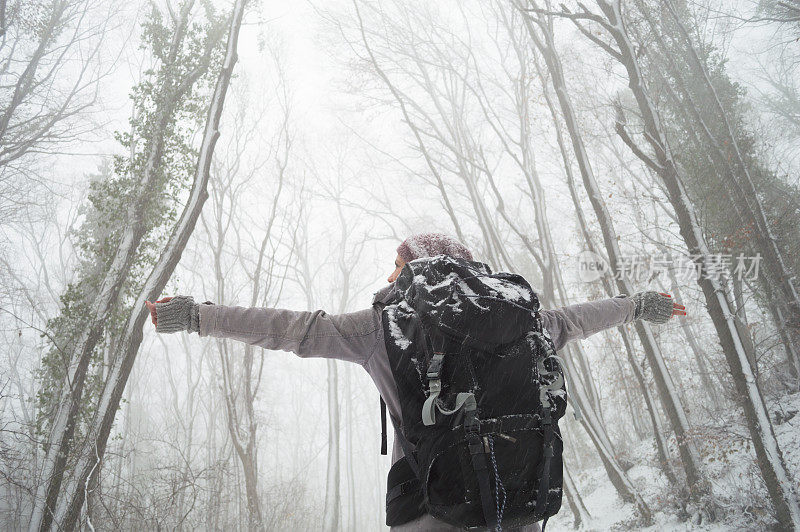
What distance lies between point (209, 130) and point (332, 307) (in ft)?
36.9

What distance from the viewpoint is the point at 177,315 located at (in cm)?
144

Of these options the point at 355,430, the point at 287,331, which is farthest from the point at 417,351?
the point at 355,430

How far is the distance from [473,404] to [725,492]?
5.51 m

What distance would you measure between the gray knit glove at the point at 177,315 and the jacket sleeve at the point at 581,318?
54.3 inches

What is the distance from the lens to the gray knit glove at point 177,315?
4.65 feet

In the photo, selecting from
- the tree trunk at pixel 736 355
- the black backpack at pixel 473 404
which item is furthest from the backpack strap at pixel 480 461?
the tree trunk at pixel 736 355

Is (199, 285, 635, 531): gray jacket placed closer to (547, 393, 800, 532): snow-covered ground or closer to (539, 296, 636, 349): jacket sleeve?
(539, 296, 636, 349): jacket sleeve

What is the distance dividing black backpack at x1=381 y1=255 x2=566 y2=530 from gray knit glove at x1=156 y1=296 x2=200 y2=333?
0.70m

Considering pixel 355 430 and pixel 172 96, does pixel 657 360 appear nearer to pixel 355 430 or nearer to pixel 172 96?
pixel 172 96

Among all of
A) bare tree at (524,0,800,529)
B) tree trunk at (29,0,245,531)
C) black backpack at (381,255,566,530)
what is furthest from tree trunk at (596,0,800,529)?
tree trunk at (29,0,245,531)

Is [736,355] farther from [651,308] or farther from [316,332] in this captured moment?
[316,332]

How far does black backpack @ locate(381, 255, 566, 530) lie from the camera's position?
1.21 metres

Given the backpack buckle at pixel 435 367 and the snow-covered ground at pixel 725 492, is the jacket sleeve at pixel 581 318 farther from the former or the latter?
the snow-covered ground at pixel 725 492

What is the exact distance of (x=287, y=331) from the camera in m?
1.45
